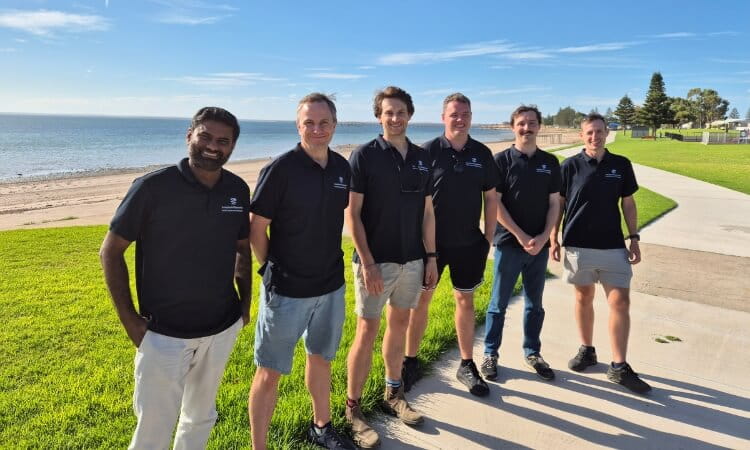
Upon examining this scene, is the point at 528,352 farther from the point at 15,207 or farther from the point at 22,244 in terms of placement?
the point at 15,207

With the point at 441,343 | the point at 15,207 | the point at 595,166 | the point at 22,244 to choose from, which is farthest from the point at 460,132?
the point at 15,207

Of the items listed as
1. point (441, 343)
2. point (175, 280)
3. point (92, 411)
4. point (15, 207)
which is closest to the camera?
point (175, 280)

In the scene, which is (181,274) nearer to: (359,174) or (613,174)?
(359,174)

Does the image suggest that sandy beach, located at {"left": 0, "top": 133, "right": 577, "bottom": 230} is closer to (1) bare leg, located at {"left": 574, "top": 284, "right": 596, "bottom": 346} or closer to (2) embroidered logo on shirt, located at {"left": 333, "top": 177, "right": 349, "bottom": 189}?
(2) embroidered logo on shirt, located at {"left": 333, "top": 177, "right": 349, "bottom": 189}

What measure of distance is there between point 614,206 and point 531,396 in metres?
1.72

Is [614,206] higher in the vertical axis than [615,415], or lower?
higher

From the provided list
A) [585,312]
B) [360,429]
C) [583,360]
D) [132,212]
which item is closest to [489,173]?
[585,312]

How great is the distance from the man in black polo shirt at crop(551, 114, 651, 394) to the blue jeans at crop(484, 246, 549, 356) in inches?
11.8

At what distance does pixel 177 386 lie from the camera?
7.09ft

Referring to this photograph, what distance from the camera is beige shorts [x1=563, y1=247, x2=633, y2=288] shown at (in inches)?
148

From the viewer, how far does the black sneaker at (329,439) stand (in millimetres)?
Answer: 2801

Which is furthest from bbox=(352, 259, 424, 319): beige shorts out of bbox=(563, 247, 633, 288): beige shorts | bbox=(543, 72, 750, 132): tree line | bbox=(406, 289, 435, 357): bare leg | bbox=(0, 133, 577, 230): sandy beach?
bbox=(543, 72, 750, 132): tree line

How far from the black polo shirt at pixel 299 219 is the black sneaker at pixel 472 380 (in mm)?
1569

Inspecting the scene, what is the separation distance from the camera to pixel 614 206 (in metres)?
3.91
